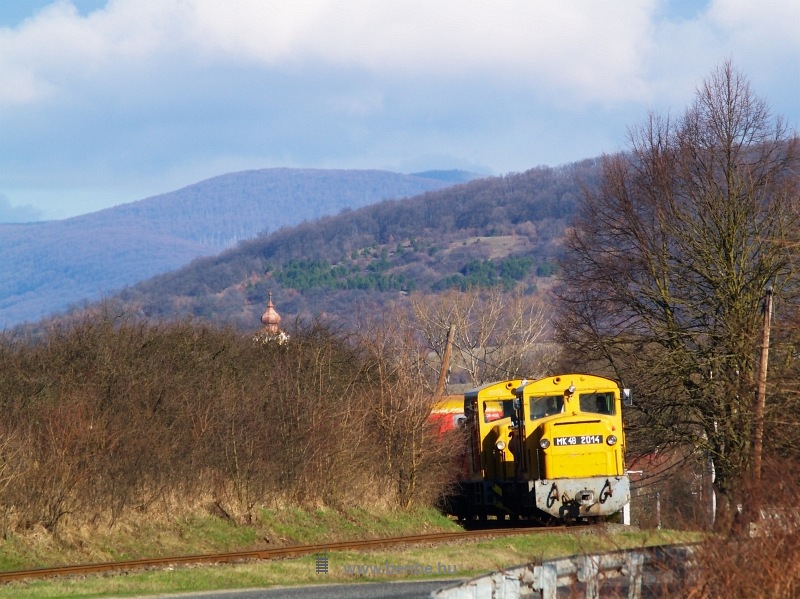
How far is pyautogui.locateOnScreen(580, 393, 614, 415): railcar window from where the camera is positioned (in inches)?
1089

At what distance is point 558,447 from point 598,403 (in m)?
1.83

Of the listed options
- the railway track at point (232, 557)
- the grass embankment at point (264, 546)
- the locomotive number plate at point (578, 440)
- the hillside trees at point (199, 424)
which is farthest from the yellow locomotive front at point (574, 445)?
the hillside trees at point (199, 424)

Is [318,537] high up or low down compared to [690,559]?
down

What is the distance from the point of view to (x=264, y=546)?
24.7m

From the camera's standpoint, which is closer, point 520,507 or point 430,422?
point 520,507

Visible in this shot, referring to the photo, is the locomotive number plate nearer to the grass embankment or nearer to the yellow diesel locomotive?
the yellow diesel locomotive

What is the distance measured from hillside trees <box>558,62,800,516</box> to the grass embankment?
9.08 m

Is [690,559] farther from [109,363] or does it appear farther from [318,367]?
[318,367]

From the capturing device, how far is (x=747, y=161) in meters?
33.6

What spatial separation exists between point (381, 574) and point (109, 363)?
34.7ft

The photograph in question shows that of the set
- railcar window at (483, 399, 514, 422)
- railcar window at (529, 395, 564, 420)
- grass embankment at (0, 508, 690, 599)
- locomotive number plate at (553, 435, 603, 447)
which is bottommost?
grass embankment at (0, 508, 690, 599)

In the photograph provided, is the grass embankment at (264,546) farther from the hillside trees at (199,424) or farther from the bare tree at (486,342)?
the bare tree at (486,342)

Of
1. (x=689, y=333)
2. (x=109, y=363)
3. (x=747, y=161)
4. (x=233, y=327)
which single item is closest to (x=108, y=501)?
(x=109, y=363)

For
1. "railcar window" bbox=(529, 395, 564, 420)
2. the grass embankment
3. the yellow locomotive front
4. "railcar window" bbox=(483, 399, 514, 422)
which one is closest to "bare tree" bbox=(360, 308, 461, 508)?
the grass embankment
